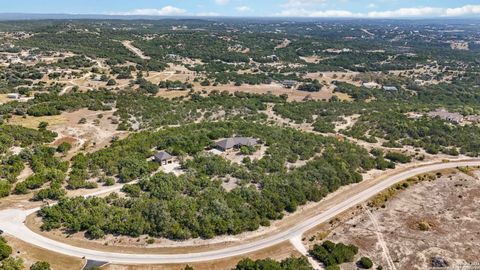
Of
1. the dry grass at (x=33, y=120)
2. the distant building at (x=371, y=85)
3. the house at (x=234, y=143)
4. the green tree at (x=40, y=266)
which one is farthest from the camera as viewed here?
the distant building at (x=371, y=85)

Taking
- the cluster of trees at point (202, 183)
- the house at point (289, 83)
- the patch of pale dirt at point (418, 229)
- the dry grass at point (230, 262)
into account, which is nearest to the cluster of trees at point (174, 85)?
the house at point (289, 83)

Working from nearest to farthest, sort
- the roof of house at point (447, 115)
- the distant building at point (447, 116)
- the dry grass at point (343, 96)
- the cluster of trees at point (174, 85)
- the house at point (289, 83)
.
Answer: the distant building at point (447, 116) → the roof of house at point (447, 115) → the dry grass at point (343, 96) → the cluster of trees at point (174, 85) → the house at point (289, 83)

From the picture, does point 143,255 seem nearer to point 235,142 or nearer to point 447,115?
point 235,142

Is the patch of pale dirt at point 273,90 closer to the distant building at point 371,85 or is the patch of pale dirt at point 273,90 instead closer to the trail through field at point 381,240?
the distant building at point 371,85

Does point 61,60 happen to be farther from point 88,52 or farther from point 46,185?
point 46,185

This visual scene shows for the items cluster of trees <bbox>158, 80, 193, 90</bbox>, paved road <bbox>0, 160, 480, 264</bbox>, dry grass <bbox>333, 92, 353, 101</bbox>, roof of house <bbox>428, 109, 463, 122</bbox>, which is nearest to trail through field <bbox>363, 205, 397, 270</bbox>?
paved road <bbox>0, 160, 480, 264</bbox>

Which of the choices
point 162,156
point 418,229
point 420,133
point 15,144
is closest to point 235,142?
point 162,156
